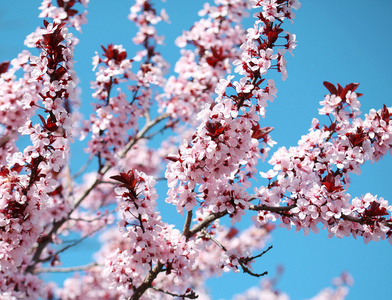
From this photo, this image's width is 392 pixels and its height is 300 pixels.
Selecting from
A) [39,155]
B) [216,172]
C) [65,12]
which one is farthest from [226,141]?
[65,12]

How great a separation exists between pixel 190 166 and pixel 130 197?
640mm

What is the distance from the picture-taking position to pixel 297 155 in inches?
149

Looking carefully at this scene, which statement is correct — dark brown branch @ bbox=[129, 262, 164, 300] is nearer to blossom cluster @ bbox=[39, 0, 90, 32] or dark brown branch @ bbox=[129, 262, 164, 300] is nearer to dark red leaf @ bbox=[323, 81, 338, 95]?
dark red leaf @ bbox=[323, 81, 338, 95]

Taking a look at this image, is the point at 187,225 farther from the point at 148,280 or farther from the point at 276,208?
the point at 276,208

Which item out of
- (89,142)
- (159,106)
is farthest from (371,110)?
(159,106)

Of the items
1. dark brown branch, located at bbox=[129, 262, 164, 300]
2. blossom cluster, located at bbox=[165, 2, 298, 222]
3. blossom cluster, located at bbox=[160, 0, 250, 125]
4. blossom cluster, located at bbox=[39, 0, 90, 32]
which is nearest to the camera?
blossom cluster, located at bbox=[165, 2, 298, 222]

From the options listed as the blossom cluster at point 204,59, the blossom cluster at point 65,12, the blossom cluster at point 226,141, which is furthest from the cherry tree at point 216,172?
the blossom cluster at point 204,59

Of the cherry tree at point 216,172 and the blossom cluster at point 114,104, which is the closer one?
the cherry tree at point 216,172

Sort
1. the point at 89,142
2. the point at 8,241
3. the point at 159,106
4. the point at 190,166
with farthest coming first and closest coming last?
the point at 159,106, the point at 89,142, the point at 8,241, the point at 190,166

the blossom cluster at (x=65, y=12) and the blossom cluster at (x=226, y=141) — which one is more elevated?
the blossom cluster at (x=65, y=12)

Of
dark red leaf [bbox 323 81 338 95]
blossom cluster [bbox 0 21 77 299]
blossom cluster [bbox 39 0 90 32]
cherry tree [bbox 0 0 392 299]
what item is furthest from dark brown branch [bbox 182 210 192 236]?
blossom cluster [bbox 39 0 90 32]

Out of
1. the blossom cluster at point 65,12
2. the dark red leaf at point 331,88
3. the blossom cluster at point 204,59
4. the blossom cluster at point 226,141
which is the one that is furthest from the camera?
the blossom cluster at point 204,59

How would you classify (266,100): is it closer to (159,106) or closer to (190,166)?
(190,166)

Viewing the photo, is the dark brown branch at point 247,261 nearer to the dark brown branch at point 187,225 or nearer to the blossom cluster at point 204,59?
the dark brown branch at point 187,225
